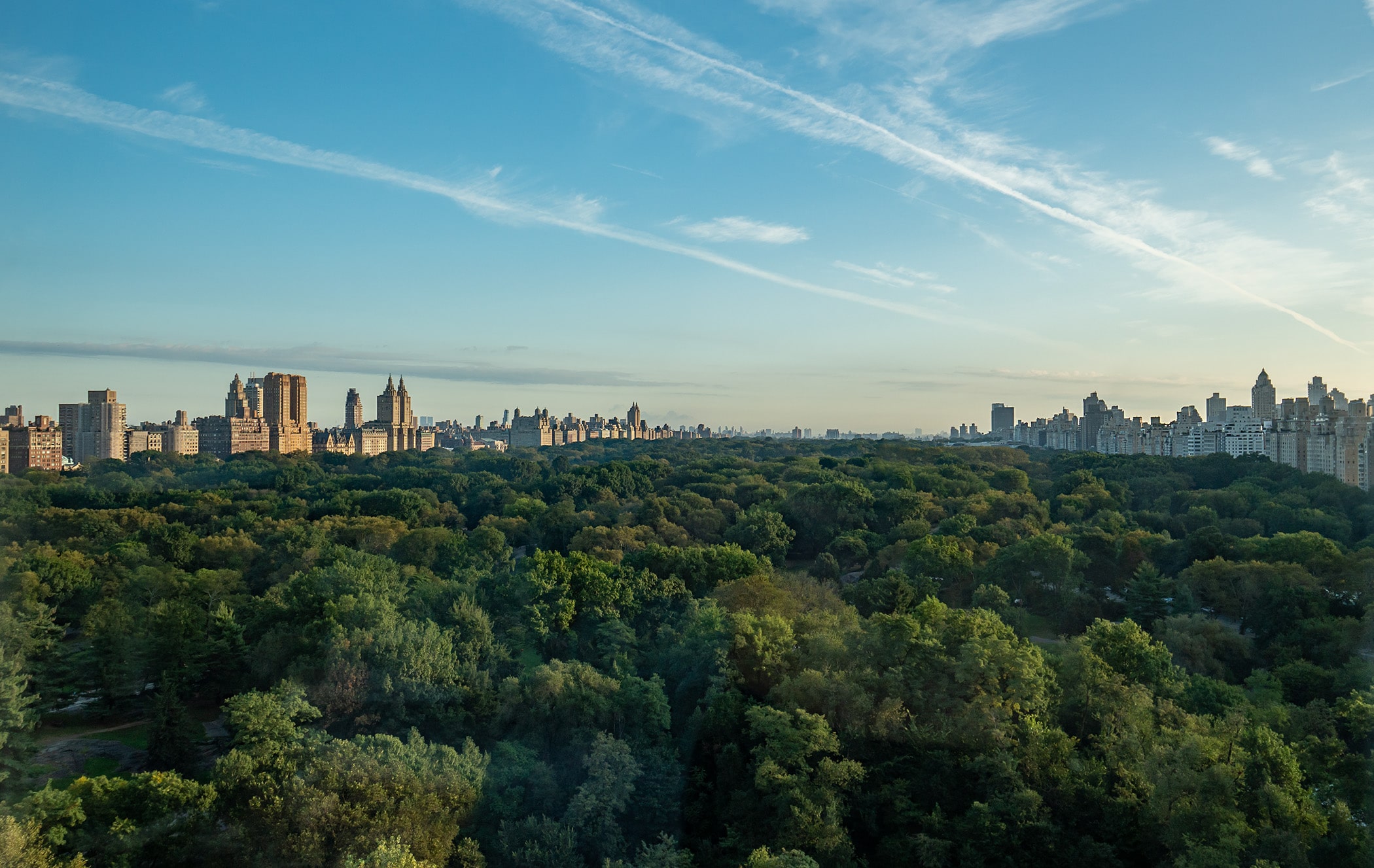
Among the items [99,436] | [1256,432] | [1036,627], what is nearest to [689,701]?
[1036,627]

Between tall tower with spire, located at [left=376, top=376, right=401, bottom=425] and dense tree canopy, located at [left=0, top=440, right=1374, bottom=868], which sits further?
tall tower with spire, located at [left=376, top=376, right=401, bottom=425]

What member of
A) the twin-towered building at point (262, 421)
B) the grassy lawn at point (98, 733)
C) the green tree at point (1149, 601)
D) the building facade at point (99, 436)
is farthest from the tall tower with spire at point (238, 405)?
the green tree at point (1149, 601)

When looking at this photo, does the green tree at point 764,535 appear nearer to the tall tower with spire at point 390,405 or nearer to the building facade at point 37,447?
the building facade at point 37,447

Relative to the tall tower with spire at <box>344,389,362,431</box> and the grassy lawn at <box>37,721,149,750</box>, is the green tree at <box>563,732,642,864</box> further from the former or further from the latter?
the tall tower with spire at <box>344,389,362,431</box>

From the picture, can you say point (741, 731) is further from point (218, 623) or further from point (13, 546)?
point (13, 546)

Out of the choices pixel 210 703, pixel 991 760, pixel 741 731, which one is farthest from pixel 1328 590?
pixel 210 703

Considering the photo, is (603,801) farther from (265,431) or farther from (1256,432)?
(265,431)

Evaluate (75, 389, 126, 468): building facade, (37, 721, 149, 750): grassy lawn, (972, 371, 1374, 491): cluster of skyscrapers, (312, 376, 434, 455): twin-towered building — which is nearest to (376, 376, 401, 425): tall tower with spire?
(312, 376, 434, 455): twin-towered building
